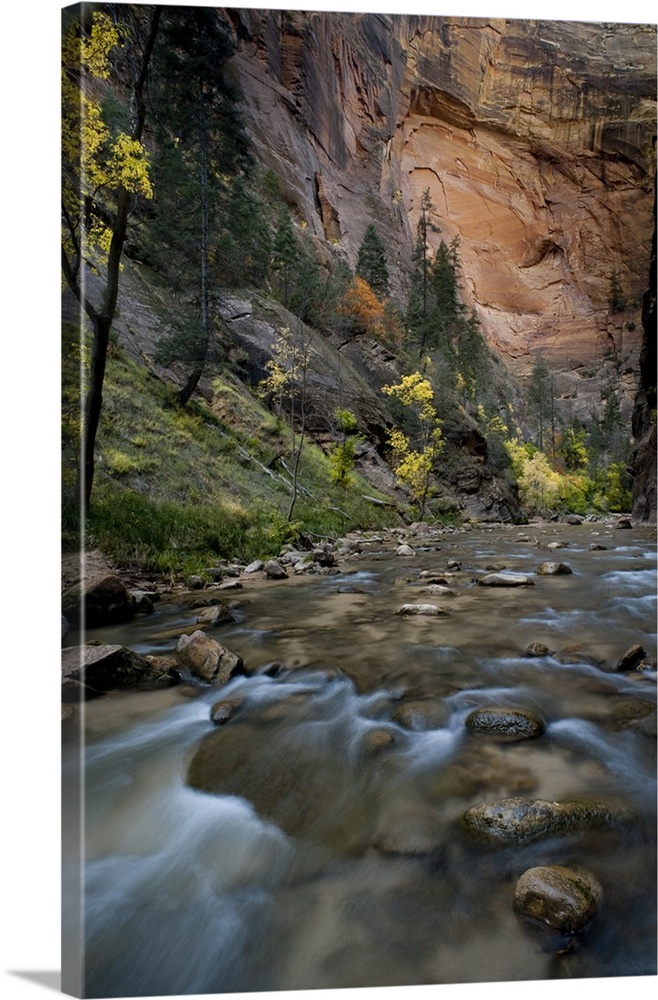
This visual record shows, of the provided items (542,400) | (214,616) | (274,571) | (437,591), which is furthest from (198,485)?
(542,400)

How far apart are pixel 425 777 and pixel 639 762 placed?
824mm

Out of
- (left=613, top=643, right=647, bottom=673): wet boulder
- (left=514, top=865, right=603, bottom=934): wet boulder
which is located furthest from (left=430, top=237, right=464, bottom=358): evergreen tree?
(left=514, top=865, right=603, bottom=934): wet boulder

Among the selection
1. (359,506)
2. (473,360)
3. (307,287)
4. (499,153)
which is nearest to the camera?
(499,153)

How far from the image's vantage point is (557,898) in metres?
1.38

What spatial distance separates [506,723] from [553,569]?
65.7 inches

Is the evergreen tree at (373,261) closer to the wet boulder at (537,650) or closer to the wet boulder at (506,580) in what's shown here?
the wet boulder at (506,580)

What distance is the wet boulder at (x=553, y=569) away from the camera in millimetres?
3361

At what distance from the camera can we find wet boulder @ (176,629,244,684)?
2.20 m

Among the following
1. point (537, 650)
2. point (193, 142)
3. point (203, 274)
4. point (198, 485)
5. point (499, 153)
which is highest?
point (499, 153)

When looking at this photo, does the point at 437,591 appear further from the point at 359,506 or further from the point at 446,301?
the point at 446,301

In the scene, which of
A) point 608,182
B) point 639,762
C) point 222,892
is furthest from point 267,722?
point 608,182

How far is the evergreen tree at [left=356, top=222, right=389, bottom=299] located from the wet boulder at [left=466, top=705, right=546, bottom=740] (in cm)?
283

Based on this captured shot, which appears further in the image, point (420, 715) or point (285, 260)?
point (285, 260)

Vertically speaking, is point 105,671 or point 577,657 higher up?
point 105,671
